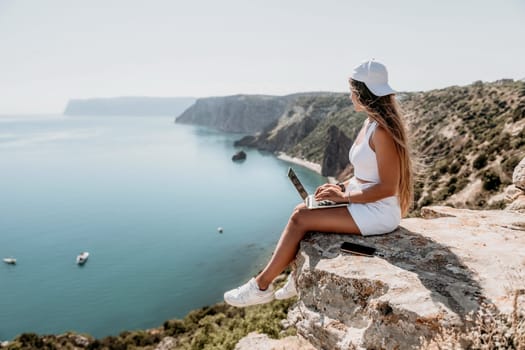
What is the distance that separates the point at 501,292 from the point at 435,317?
0.66m

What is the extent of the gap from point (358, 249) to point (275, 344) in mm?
4004

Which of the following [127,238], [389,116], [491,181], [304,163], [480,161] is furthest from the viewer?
[304,163]

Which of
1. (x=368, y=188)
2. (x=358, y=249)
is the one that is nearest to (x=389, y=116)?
(x=368, y=188)

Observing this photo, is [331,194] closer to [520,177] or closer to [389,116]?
[389,116]

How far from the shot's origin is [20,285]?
142 feet

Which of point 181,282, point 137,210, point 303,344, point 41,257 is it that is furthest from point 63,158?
point 303,344

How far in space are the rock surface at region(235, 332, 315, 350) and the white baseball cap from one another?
407 cm

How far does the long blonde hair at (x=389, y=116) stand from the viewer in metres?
3.81

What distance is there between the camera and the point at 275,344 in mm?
6883

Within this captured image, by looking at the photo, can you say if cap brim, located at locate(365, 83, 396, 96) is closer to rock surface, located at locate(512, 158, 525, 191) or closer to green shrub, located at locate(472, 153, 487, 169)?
rock surface, located at locate(512, 158, 525, 191)

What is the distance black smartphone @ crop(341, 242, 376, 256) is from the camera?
3928 millimetres

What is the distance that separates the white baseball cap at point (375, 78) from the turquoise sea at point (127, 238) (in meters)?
35.3

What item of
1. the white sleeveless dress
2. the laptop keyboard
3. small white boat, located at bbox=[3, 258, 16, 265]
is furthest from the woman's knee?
small white boat, located at bbox=[3, 258, 16, 265]

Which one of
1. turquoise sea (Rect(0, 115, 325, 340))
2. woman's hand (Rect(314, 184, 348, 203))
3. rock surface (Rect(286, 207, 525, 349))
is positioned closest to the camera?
rock surface (Rect(286, 207, 525, 349))
